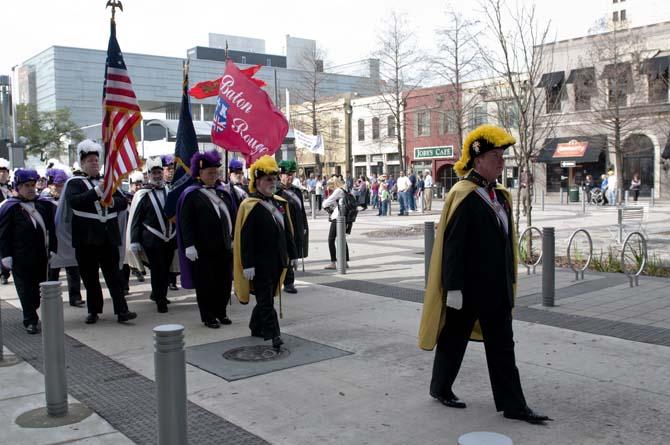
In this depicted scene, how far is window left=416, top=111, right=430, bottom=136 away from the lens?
1917 inches

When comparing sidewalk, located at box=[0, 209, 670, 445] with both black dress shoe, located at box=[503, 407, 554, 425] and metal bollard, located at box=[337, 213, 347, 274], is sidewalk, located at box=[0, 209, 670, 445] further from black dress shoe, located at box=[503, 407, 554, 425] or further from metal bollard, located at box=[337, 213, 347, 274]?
metal bollard, located at box=[337, 213, 347, 274]

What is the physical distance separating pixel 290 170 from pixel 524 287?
12.9 ft

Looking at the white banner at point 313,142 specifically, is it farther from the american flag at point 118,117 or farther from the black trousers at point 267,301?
the black trousers at point 267,301

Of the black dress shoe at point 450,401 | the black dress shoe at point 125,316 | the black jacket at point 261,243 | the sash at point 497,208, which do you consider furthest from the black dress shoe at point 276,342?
the sash at point 497,208

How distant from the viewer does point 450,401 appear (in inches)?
183

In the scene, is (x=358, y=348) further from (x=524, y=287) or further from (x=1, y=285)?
(x=1, y=285)

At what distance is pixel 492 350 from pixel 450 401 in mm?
541

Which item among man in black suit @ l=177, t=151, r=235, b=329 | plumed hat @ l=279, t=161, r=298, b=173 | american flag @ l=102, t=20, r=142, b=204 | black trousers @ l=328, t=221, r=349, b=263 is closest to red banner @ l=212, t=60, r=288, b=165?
plumed hat @ l=279, t=161, r=298, b=173

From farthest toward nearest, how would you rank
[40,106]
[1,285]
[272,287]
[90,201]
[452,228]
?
[40,106] < [1,285] < [90,201] < [272,287] < [452,228]

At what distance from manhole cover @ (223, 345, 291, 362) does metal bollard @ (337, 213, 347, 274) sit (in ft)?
16.0

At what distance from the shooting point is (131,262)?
9.95 metres

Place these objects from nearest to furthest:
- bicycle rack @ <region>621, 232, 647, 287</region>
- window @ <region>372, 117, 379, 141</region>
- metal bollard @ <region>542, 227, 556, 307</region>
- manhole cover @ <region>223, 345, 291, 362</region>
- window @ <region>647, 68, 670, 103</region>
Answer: manhole cover @ <region>223, 345, 291, 362</region> < metal bollard @ <region>542, 227, 556, 307</region> < bicycle rack @ <region>621, 232, 647, 287</region> < window @ <region>647, 68, 670, 103</region> < window @ <region>372, 117, 379, 141</region>

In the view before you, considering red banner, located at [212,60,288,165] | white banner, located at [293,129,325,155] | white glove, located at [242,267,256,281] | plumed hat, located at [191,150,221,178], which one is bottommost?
white glove, located at [242,267,256,281]

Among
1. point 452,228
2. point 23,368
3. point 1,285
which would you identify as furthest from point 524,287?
point 1,285
